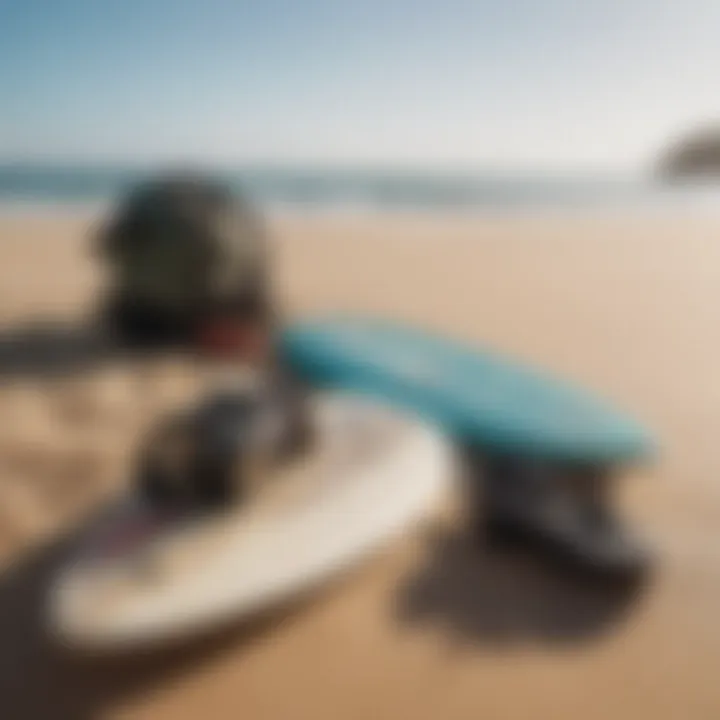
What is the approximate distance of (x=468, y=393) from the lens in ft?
4.63

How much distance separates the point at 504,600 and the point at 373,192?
6.85 meters

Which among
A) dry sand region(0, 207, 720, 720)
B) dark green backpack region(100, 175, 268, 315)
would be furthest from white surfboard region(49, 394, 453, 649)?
dark green backpack region(100, 175, 268, 315)

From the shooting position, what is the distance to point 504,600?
108cm

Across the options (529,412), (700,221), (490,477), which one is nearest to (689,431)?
(529,412)

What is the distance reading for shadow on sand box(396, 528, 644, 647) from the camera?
3.34 ft

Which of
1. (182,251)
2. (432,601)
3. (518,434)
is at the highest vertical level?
(182,251)

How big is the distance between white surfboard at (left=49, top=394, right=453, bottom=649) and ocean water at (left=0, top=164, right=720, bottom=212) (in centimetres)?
400

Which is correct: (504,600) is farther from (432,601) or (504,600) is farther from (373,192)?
(373,192)

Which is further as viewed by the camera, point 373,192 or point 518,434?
point 373,192

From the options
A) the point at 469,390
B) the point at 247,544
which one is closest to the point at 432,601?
the point at 247,544

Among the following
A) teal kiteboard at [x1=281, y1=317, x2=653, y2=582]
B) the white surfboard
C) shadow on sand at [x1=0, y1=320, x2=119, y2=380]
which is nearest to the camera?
the white surfboard

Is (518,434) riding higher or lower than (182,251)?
lower

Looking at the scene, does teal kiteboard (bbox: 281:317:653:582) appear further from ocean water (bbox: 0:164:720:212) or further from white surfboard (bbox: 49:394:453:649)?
ocean water (bbox: 0:164:720:212)

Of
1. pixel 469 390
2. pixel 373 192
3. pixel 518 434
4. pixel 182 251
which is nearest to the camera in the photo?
pixel 518 434
